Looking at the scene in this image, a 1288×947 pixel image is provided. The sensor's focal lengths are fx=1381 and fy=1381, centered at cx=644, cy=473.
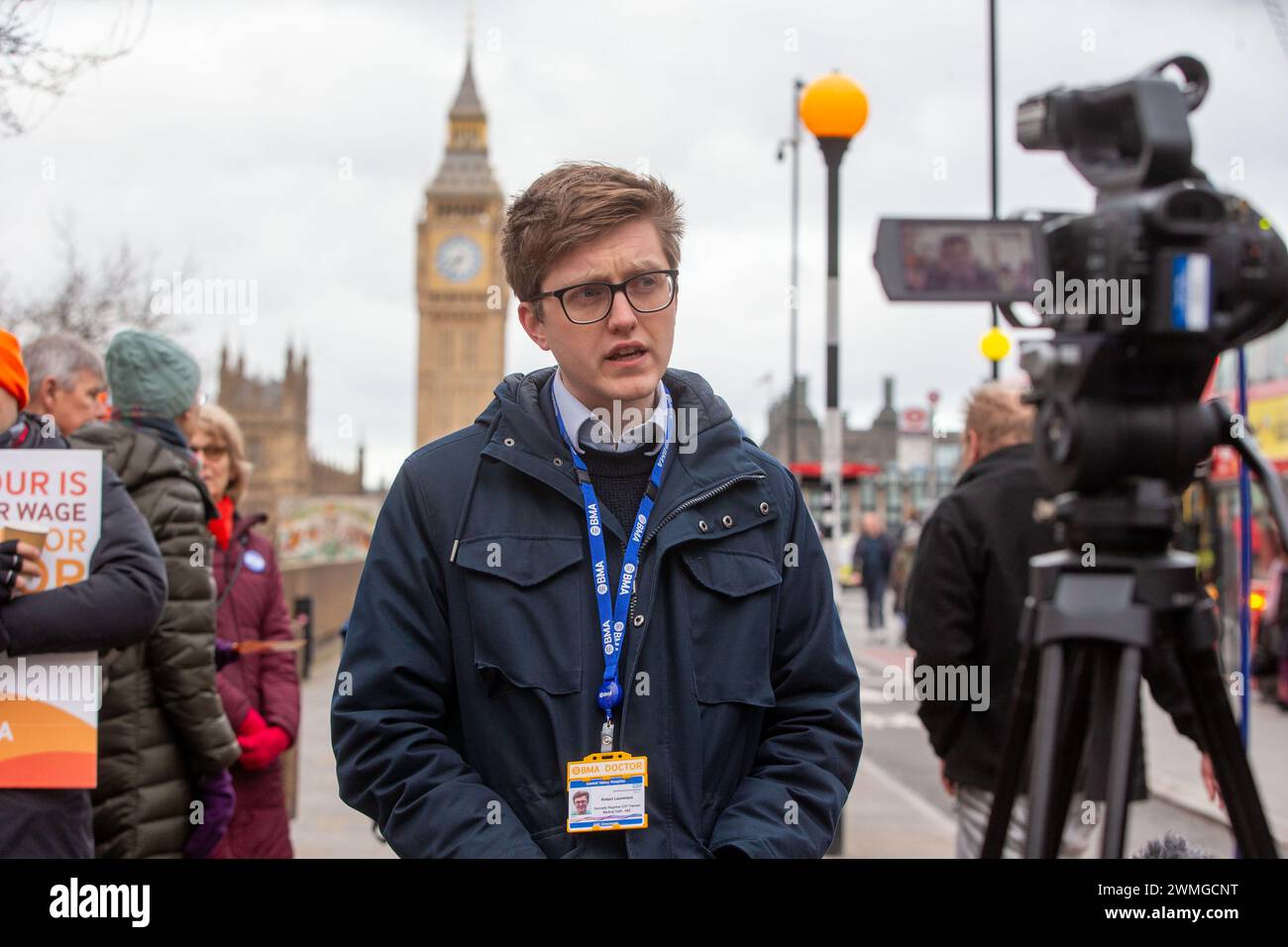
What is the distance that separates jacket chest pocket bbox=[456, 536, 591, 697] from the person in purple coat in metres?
2.31

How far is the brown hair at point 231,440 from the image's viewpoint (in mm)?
4711

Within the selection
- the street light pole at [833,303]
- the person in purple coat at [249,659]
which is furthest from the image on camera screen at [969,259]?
the street light pole at [833,303]

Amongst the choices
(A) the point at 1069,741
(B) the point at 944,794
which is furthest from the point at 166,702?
(B) the point at 944,794

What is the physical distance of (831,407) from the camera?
7.46 meters

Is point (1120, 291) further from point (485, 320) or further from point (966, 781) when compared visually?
point (485, 320)

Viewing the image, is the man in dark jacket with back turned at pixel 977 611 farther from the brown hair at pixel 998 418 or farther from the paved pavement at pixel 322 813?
the paved pavement at pixel 322 813

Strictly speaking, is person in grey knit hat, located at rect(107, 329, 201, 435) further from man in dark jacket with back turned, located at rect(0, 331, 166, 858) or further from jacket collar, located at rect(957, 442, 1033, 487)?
jacket collar, located at rect(957, 442, 1033, 487)

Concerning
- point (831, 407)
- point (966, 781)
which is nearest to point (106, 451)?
point (966, 781)

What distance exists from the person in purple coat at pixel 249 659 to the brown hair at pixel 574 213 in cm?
237

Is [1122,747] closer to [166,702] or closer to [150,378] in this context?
[166,702]

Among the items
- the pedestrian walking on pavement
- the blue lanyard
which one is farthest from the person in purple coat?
the pedestrian walking on pavement

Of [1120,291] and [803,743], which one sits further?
[803,743]

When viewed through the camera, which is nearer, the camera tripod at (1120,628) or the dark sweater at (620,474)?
the camera tripod at (1120,628)
